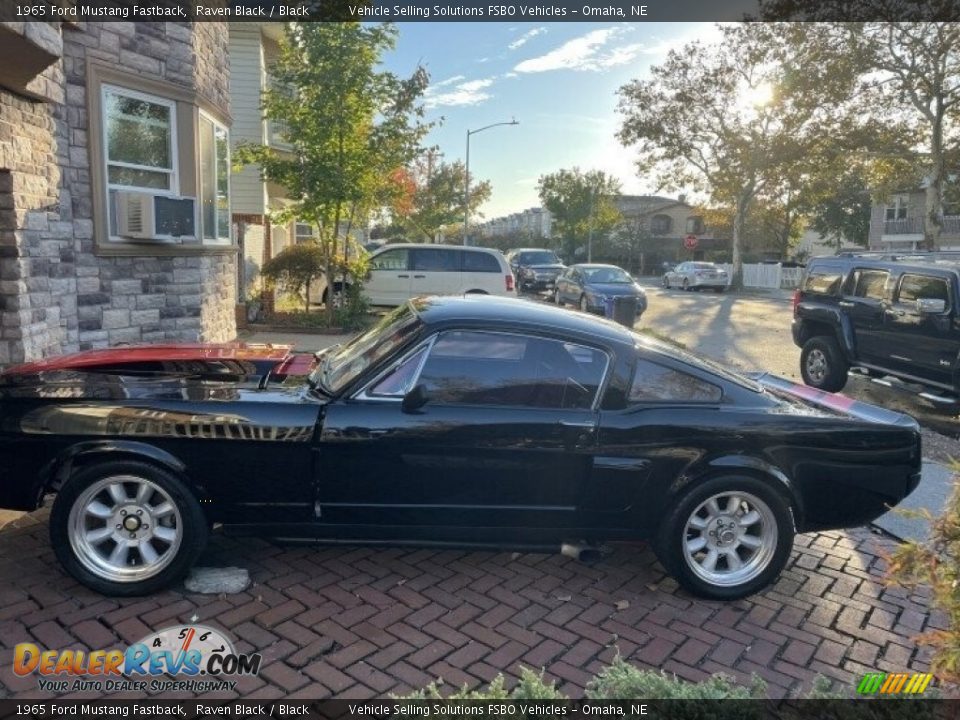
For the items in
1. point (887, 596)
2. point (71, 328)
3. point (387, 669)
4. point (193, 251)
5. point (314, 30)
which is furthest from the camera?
point (314, 30)

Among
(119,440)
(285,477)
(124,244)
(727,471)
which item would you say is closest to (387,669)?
(285,477)

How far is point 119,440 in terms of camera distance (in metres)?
3.37

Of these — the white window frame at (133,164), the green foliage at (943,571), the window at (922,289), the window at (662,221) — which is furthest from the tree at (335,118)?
the window at (662,221)

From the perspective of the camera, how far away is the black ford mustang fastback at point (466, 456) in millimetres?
3395

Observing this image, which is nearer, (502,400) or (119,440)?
(119,440)

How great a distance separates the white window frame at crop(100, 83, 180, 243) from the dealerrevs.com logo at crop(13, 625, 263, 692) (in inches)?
241

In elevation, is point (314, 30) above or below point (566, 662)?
above

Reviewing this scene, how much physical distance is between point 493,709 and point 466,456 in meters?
1.40

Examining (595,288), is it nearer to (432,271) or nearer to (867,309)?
(432,271)

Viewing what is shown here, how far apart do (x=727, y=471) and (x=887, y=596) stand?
1244 millimetres

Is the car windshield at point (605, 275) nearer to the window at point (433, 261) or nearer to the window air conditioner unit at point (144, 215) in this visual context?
the window at point (433, 261)

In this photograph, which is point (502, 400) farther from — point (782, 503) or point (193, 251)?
point (193, 251)

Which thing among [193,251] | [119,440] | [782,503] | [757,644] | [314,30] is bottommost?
[757,644]

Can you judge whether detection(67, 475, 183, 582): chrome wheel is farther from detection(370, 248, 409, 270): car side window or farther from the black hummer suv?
detection(370, 248, 409, 270): car side window
